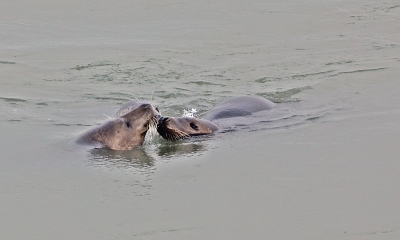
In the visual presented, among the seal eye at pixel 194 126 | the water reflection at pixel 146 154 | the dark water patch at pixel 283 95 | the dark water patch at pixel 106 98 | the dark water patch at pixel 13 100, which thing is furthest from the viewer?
the dark water patch at pixel 283 95

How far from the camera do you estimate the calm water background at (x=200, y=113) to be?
5.59 meters

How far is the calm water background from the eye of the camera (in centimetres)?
559

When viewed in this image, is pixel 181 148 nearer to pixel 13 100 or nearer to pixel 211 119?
pixel 211 119

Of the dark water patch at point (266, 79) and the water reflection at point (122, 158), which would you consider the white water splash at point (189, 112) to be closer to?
the dark water patch at point (266, 79)

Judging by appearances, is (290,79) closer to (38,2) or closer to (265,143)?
(265,143)

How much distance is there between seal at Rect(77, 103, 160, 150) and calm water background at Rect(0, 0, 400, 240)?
14 cm

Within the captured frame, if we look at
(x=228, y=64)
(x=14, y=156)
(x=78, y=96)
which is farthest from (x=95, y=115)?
(x=228, y=64)

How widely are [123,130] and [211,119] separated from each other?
5.00ft

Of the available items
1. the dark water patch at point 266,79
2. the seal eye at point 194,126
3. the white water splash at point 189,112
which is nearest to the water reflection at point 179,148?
the seal eye at point 194,126

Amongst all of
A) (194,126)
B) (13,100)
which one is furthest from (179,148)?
(13,100)

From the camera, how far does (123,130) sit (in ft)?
24.5

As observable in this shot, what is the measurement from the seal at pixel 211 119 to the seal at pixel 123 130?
22cm

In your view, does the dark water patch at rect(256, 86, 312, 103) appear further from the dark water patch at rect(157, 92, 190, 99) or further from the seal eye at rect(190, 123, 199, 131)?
the seal eye at rect(190, 123, 199, 131)

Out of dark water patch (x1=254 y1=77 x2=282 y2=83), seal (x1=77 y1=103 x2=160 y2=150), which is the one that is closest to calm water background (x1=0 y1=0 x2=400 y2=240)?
dark water patch (x1=254 y1=77 x2=282 y2=83)
